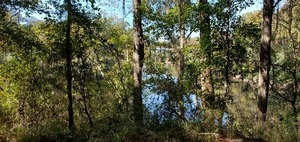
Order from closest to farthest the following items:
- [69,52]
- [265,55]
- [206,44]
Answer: [69,52] → [265,55] → [206,44]

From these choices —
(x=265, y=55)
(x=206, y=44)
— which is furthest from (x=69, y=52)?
(x=265, y=55)

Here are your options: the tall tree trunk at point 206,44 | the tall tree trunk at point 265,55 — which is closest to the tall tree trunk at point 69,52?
the tall tree trunk at point 206,44

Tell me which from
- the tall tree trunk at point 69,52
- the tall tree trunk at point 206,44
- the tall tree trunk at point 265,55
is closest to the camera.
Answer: the tall tree trunk at point 69,52

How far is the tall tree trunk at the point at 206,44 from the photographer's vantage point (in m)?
8.46

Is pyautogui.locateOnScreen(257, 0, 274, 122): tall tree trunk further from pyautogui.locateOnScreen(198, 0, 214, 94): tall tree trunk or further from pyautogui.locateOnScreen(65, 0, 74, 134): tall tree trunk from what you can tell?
pyautogui.locateOnScreen(65, 0, 74, 134): tall tree trunk

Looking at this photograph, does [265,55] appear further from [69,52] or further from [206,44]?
[69,52]

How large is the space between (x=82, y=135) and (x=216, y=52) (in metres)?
4.35

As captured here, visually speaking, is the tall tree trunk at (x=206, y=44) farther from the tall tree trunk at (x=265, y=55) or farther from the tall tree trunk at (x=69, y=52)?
the tall tree trunk at (x=69, y=52)

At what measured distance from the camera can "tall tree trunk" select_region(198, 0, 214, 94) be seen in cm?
846

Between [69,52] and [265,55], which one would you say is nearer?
[69,52]

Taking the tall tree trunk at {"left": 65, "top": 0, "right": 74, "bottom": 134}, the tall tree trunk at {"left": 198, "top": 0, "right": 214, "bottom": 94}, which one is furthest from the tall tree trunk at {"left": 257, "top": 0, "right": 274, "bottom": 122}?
the tall tree trunk at {"left": 65, "top": 0, "right": 74, "bottom": 134}

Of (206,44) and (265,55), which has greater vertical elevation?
(206,44)

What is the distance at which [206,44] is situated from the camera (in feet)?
27.9

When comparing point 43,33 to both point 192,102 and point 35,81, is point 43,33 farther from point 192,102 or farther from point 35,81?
point 192,102
